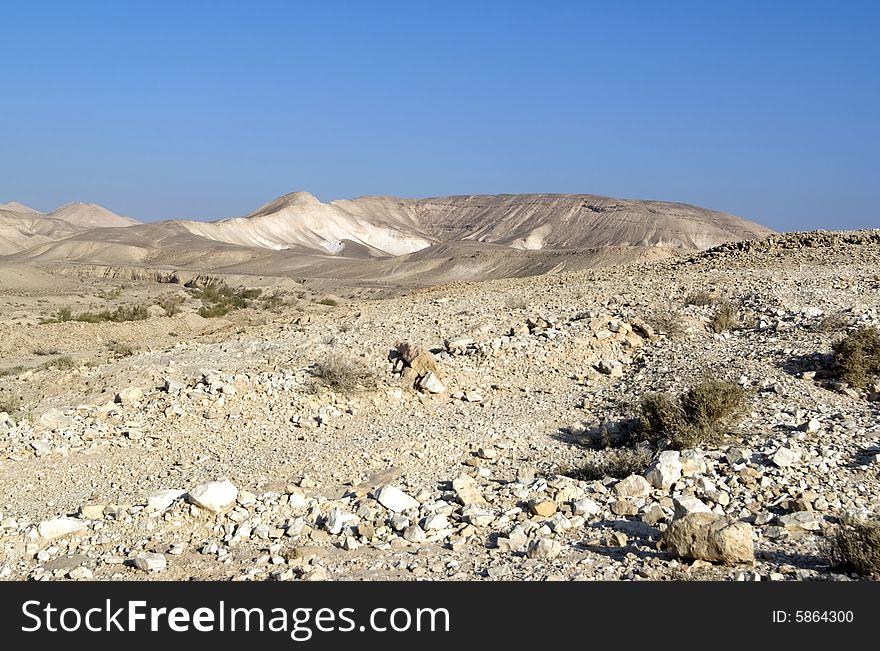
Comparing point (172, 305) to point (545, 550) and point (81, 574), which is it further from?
point (545, 550)

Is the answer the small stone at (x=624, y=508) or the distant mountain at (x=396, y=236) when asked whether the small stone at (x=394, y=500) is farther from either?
the distant mountain at (x=396, y=236)

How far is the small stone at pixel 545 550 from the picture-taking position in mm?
4410

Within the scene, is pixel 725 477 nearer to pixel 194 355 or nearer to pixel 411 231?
pixel 194 355

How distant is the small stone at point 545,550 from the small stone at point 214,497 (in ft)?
6.90

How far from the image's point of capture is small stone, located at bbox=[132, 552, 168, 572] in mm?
4504

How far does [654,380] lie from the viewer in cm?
804

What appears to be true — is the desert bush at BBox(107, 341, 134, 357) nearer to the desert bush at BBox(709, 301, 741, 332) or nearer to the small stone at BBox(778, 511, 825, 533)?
the desert bush at BBox(709, 301, 741, 332)

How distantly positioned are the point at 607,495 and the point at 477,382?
3295mm


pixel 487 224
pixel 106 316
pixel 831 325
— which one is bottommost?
pixel 831 325

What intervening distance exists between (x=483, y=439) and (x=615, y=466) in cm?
136

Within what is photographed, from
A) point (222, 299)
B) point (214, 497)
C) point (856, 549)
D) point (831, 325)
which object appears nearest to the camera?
point (856, 549)

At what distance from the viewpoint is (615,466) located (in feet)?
19.0

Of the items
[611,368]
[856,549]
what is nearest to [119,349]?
[611,368]
